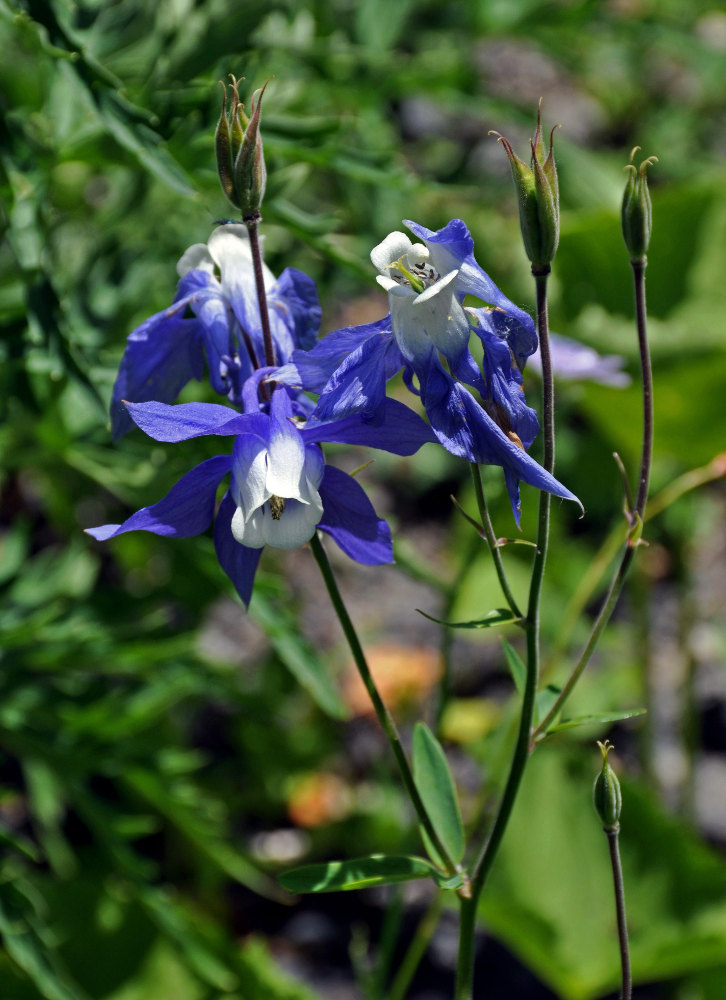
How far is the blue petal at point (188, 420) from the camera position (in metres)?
0.58

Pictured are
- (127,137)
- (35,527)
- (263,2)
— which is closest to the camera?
(127,137)

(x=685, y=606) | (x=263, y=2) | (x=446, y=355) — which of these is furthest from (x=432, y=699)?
(x=446, y=355)

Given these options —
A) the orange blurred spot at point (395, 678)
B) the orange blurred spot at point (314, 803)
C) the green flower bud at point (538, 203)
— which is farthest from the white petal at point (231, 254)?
the orange blurred spot at point (314, 803)

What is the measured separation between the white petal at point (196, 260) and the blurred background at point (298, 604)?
157mm

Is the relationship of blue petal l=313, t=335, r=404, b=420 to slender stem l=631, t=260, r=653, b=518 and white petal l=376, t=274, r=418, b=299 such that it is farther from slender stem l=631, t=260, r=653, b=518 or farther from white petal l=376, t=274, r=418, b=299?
slender stem l=631, t=260, r=653, b=518

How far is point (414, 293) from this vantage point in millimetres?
590

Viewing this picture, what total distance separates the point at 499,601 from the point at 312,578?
2.09 feet

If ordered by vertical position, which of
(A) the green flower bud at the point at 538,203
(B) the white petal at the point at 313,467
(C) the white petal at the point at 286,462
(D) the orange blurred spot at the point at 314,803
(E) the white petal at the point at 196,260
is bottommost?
(D) the orange blurred spot at the point at 314,803

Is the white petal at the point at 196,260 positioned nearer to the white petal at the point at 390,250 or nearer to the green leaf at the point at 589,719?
the white petal at the point at 390,250

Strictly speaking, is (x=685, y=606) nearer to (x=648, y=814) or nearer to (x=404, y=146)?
(x=648, y=814)

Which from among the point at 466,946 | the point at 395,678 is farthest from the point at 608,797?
the point at 395,678

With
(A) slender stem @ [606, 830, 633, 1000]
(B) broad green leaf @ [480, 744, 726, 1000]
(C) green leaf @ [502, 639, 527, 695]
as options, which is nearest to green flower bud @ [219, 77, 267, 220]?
(C) green leaf @ [502, 639, 527, 695]

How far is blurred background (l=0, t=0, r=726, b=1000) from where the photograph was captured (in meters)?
1.07

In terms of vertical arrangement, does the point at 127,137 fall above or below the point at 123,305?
above
